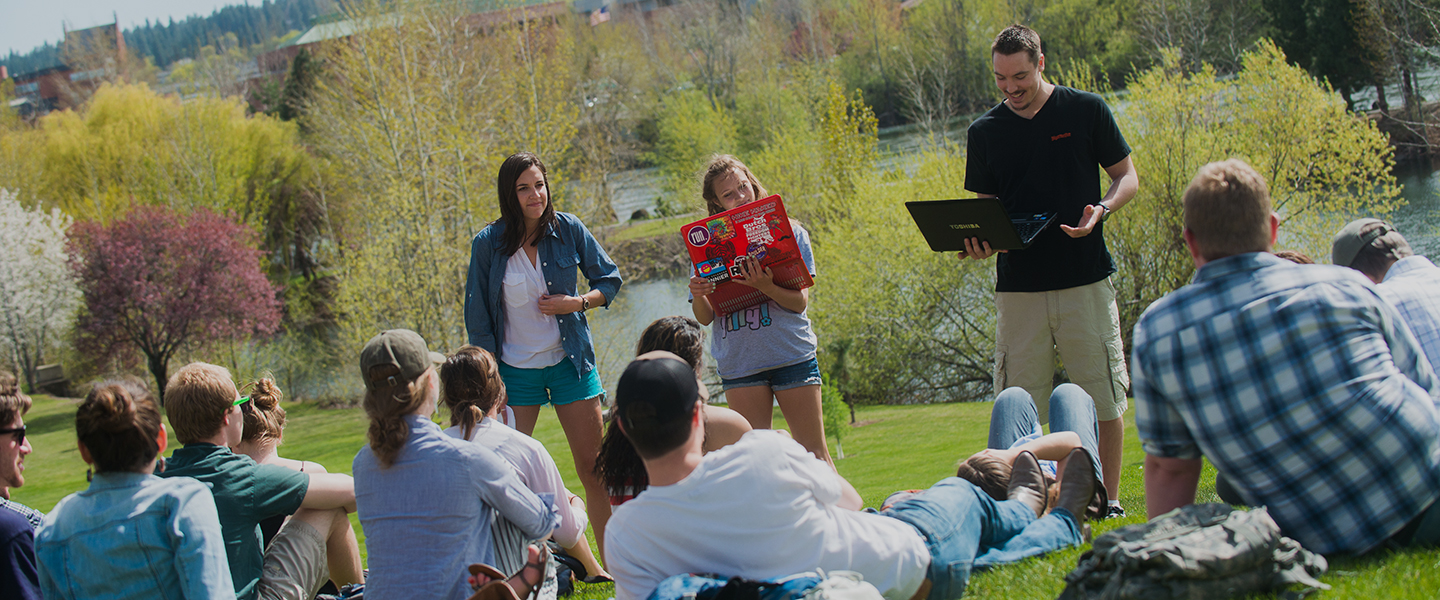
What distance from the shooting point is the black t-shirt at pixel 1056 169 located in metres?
4.22

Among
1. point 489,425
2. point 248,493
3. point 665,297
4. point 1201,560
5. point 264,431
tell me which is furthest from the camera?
point 665,297

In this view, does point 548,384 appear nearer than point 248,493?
No

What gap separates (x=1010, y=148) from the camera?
4.34 metres

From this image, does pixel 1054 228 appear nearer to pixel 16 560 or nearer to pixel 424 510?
pixel 424 510

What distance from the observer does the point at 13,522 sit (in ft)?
9.57

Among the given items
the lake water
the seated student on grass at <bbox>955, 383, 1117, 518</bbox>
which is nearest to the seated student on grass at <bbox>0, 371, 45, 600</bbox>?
the seated student on grass at <bbox>955, 383, 1117, 518</bbox>

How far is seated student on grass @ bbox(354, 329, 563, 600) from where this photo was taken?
9.13ft

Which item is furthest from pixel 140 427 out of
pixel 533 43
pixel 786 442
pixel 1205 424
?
pixel 533 43

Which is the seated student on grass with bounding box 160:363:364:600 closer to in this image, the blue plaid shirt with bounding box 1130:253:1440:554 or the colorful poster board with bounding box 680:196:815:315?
the colorful poster board with bounding box 680:196:815:315

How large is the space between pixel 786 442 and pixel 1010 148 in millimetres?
2570

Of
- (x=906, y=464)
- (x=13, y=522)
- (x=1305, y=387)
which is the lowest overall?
(x=906, y=464)

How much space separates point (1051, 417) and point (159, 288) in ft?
95.6

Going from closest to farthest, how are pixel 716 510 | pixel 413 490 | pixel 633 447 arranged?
pixel 716 510
pixel 413 490
pixel 633 447

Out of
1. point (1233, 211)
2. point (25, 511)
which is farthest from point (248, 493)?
point (1233, 211)
